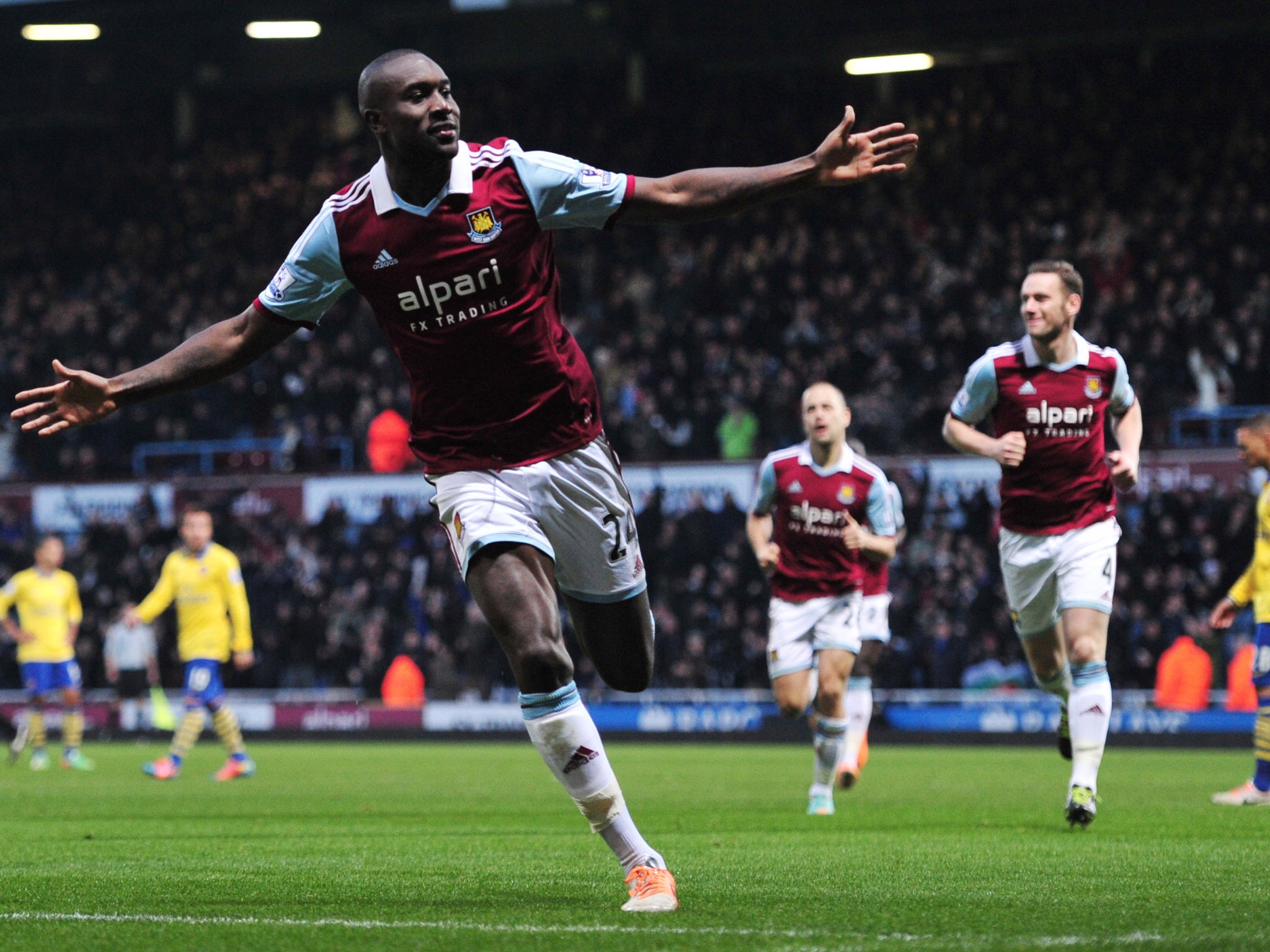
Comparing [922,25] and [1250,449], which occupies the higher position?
[922,25]

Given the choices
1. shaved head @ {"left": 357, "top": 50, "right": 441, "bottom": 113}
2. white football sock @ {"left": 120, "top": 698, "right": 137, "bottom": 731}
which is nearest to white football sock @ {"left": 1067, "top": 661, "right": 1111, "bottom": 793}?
shaved head @ {"left": 357, "top": 50, "right": 441, "bottom": 113}

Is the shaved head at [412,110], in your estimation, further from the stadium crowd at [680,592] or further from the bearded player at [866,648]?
the stadium crowd at [680,592]

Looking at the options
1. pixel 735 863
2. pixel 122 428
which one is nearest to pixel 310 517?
pixel 122 428

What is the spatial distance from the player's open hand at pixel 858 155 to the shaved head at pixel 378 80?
135cm

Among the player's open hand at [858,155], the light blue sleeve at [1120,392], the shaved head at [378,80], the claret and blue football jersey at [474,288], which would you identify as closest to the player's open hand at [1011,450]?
the light blue sleeve at [1120,392]

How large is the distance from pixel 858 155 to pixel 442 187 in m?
1.45

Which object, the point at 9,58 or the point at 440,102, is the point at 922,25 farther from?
the point at 440,102

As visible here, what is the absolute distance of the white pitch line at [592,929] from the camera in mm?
4738

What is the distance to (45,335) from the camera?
32.7 m

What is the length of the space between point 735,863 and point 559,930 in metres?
2.50

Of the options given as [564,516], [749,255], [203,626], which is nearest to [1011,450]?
[564,516]

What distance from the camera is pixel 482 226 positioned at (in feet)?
19.5

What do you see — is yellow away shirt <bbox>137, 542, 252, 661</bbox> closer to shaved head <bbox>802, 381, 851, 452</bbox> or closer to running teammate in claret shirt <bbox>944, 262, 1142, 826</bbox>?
shaved head <bbox>802, 381, 851, 452</bbox>

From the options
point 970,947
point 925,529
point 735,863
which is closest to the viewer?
point 970,947
